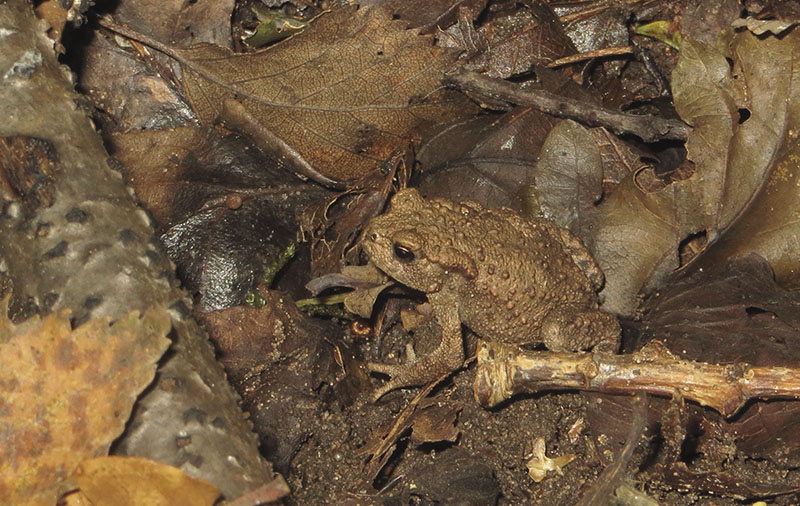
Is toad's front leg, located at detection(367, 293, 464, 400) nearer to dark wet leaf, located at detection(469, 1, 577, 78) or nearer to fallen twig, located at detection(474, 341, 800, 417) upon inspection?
fallen twig, located at detection(474, 341, 800, 417)

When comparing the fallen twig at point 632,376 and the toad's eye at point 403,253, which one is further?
the toad's eye at point 403,253

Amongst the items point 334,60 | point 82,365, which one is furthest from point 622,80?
point 82,365

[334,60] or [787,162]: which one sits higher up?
[334,60]

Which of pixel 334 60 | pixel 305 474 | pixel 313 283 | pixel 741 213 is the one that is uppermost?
pixel 334 60

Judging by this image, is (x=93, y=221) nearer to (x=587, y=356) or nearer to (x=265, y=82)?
(x=265, y=82)

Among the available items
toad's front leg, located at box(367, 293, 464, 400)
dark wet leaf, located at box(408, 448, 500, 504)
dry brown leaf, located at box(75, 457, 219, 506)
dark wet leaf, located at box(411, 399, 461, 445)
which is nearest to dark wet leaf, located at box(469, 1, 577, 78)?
toad's front leg, located at box(367, 293, 464, 400)

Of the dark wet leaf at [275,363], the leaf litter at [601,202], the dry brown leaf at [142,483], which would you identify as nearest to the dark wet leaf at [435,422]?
the leaf litter at [601,202]

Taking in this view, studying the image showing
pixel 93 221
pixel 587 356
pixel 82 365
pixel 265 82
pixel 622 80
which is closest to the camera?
pixel 82 365

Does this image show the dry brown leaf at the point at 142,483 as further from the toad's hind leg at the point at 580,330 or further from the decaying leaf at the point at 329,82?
the decaying leaf at the point at 329,82

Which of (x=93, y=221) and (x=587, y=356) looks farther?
(x=587, y=356)
